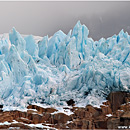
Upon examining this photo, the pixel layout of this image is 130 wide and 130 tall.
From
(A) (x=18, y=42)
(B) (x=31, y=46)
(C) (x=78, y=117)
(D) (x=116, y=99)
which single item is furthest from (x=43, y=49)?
(D) (x=116, y=99)

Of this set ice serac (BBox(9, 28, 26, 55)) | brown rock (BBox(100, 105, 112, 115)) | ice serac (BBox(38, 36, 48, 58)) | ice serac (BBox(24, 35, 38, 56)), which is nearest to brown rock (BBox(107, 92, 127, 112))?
brown rock (BBox(100, 105, 112, 115))

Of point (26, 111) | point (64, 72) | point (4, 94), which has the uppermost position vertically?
Result: point (64, 72)

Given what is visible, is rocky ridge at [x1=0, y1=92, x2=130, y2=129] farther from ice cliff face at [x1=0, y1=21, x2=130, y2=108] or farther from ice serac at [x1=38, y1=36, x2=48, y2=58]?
ice serac at [x1=38, y1=36, x2=48, y2=58]

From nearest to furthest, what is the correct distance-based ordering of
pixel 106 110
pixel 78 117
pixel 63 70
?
pixel 78 117 → pixel 106 110 → pixel 63 70

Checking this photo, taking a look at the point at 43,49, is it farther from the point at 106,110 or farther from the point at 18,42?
the point at 106,110

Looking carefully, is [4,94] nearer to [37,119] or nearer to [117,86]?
[37,119]

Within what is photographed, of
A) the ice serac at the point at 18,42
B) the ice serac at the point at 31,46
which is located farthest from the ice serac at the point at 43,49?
the ice serac at the point at 18,42

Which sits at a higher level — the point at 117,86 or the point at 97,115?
the point at 117,86

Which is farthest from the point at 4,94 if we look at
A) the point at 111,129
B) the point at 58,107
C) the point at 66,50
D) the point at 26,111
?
the point at 111,129
